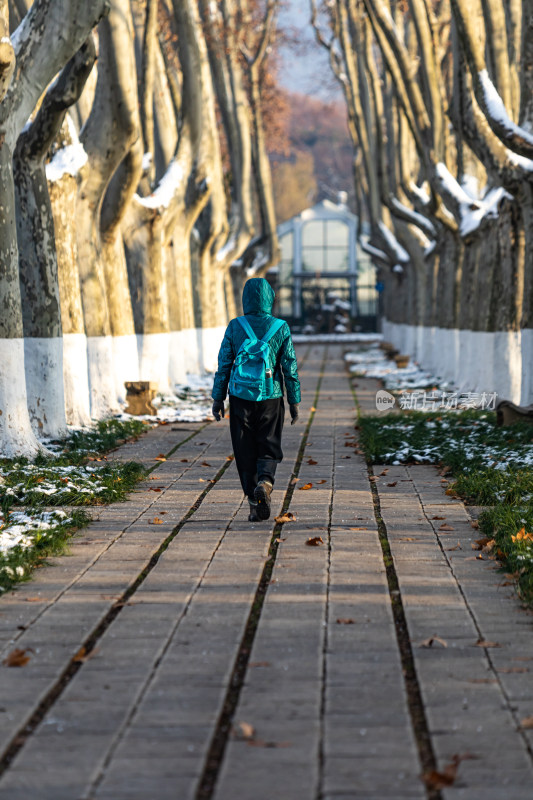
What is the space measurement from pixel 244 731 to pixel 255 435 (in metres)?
4.77

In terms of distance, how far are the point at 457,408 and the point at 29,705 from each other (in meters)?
14.3

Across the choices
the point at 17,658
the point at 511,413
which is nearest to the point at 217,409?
the point at 17,658

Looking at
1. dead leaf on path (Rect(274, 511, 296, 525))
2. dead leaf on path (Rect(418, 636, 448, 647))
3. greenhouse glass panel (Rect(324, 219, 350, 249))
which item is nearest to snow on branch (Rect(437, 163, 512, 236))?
dead leaf on path (Rect(274, 511, 296, 525))

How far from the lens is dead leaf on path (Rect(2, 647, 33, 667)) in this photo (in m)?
4.95

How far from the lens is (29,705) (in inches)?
174

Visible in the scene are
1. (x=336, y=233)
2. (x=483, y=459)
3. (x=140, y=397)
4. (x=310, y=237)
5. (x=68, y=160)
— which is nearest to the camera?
(x=483, y=459)

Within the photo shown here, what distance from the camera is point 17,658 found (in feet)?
16.4

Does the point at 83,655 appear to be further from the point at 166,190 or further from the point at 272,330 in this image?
the point at 166,190

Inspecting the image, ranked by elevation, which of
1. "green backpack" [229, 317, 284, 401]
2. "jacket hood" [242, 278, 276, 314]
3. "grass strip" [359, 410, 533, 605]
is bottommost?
"grass strip" [359, 410, 533, 605]

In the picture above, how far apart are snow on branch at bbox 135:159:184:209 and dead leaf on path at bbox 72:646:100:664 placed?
15894 millimetres

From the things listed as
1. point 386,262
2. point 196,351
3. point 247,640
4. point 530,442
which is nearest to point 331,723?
point 247,640

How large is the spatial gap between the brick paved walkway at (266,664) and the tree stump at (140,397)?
8.94m

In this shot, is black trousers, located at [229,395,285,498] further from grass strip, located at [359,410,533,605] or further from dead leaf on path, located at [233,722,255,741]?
dead leaf on path, located at [233,722,255,741]

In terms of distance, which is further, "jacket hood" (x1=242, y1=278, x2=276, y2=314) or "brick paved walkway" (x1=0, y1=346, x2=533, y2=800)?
"jacket hood" (x1=242, y1=278, x2=276, y2=314)
